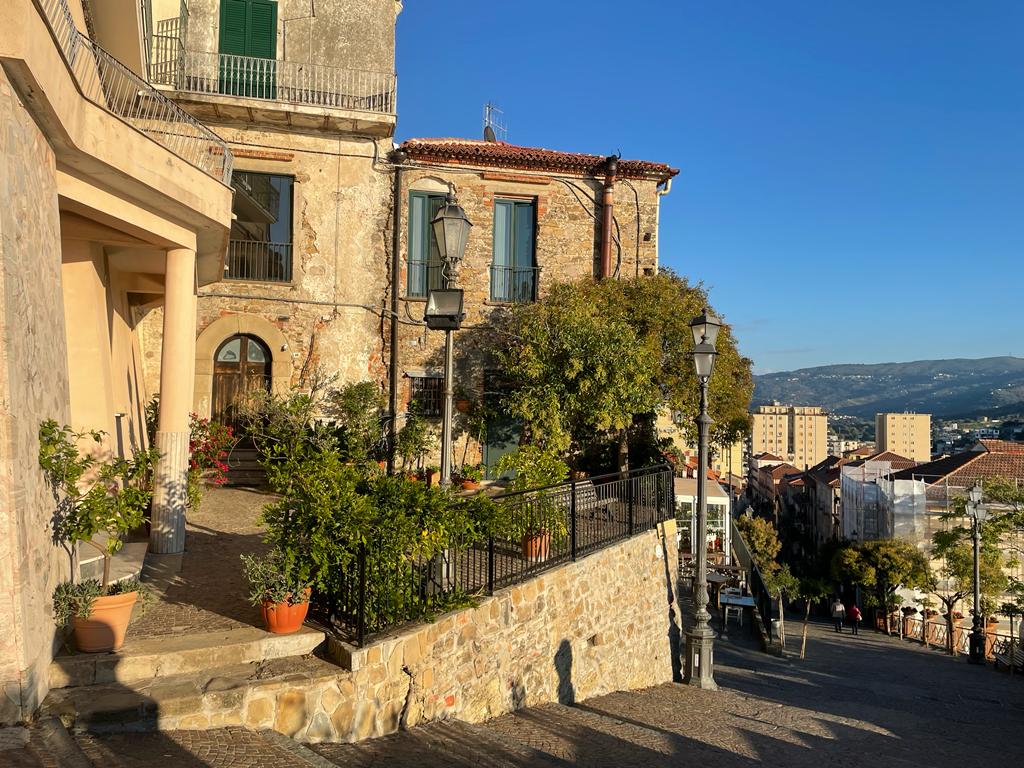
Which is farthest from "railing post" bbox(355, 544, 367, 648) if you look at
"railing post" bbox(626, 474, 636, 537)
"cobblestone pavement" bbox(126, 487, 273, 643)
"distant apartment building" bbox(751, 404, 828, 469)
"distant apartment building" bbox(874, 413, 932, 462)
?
"distant apartment building" bbox(751, 404, 828, 469)

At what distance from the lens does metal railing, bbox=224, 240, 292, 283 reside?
574 inches

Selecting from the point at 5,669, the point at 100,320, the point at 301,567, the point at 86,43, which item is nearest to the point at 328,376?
the point at 100,320

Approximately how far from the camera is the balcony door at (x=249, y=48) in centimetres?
1453

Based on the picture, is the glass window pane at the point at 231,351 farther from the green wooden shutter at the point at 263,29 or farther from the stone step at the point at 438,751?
the stone step at the point at 438,751

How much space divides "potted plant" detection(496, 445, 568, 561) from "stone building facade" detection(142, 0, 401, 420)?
672cm

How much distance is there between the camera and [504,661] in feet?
22.8

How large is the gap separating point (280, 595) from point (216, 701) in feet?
Result: 3.48

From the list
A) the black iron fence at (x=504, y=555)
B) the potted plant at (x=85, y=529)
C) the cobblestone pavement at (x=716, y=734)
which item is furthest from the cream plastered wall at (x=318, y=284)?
the potted plant at (x=85, y=529)

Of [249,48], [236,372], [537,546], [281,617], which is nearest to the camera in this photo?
[281,617]

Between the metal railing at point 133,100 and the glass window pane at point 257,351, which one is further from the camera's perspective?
the glass window pane at point 257,351

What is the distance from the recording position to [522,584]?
7.44m

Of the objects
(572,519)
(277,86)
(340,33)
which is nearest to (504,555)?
(572,519)

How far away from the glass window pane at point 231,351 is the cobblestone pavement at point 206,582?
4.33 meters

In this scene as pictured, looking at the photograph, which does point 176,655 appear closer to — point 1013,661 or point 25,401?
point 25,401
